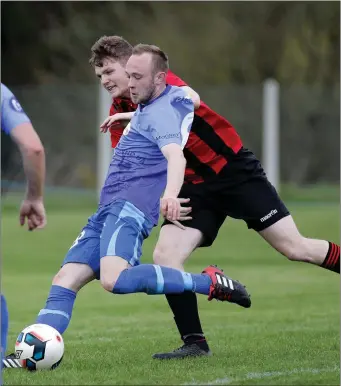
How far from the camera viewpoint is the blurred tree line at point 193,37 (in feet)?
120

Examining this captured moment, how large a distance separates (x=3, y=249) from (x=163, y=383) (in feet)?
36.3

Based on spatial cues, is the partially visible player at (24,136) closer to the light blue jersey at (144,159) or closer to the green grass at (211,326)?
the light blue jersey at (144,159)

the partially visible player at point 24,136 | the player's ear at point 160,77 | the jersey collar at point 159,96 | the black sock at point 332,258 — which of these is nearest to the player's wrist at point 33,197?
the partially visible player at point 24,136

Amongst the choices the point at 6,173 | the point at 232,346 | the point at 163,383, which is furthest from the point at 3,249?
the point at 6,173

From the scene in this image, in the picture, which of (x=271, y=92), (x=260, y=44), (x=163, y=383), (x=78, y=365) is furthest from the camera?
(x=260, y=44)

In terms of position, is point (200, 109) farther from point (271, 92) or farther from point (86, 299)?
point (271, 92)

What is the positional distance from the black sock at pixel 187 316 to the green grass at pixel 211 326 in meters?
0.22

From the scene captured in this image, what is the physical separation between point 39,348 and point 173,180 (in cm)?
126

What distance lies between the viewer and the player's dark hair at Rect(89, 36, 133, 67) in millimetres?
7348

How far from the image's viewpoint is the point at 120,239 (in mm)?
6844

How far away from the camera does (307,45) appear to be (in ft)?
121

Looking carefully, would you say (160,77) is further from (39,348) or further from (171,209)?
(39,348)

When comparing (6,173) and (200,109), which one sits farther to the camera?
(6,173)

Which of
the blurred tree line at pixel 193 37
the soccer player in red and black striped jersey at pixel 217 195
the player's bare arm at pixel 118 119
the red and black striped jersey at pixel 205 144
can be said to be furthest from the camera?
the blurred tree line at pixel 193 37
